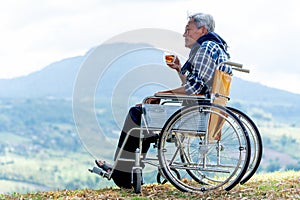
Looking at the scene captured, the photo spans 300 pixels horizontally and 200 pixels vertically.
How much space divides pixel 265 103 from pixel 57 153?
37068 millimetres

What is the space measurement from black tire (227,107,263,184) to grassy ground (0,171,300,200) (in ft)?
0.73

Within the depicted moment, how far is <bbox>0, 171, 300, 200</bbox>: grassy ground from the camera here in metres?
7.36

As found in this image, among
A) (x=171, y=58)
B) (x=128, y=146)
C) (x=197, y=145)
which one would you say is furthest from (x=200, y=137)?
(x=171, y=58)

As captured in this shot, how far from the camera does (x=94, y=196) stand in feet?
25.0

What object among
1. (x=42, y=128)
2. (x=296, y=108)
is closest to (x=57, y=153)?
(x=42, y=128)

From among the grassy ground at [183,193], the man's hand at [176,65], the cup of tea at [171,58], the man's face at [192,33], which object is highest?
the man's face at [192,33]

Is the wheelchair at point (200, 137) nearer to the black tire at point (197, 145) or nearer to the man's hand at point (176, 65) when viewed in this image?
the black tire at point (197, 145)

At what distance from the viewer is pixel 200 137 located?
7.62 m

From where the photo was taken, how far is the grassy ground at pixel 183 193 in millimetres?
7355

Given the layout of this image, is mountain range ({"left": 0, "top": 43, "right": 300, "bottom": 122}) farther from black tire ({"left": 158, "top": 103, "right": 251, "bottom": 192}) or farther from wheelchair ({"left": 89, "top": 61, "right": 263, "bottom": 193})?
black tire ({"left": 158, "top": 103, "right": 251, "bottom": 192})

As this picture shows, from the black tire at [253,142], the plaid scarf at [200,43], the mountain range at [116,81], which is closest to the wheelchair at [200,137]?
the black tire at [253,142]

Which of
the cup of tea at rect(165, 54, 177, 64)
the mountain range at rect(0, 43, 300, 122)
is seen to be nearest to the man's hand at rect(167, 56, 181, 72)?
the cup of tea at rect(165, 54, 177, 64)

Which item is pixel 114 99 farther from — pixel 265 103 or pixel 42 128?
pixel 42 128

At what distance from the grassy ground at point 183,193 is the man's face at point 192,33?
166 cm
